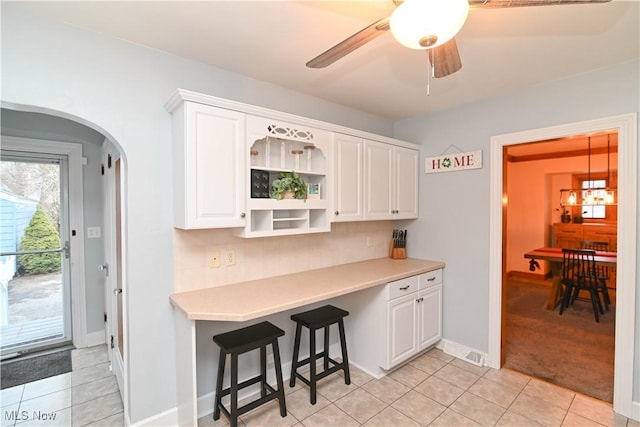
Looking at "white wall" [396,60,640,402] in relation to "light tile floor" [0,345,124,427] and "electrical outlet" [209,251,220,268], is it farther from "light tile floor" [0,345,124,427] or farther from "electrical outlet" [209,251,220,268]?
"light tile floor" [0,345,124,427]

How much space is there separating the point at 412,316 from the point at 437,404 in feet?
2.36

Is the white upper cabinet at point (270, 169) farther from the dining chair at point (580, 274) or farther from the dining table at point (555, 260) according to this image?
the dining chair at point (580, 274)

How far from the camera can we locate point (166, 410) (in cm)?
210

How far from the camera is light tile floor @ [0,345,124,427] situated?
2.21 metres

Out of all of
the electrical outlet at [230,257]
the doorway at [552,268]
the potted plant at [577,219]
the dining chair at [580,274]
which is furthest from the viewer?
the potted plant at [577,219]

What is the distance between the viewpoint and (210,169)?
2006 millimetres

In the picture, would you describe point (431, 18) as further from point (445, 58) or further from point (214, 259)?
point (214, 259)

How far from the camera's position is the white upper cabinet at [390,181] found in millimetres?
2988


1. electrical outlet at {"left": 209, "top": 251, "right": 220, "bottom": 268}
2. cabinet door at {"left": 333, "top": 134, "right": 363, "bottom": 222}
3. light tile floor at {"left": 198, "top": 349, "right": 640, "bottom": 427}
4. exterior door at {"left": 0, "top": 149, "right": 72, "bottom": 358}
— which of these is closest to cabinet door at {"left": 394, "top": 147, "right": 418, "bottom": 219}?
cabinet door at {"left": 333, "top": 134, "right": 363, "bottom": 222}

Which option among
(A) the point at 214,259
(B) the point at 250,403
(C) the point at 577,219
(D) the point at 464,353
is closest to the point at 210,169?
(A) the point at 214,259

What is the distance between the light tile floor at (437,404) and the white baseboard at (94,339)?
1.93 meters

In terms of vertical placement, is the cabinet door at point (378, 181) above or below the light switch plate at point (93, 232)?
above

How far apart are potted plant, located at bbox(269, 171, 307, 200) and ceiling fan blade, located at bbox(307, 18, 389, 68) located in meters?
0.96

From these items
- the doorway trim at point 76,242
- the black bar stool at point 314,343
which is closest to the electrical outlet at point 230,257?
the black bar stool at point 314,343
